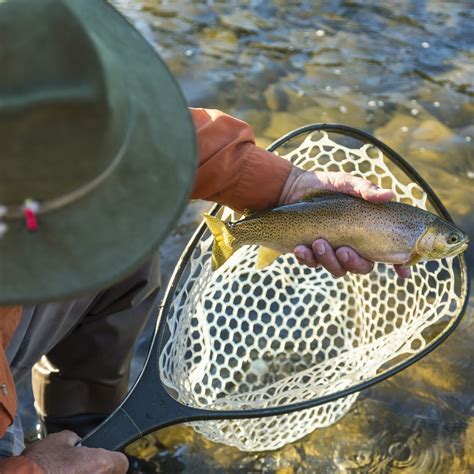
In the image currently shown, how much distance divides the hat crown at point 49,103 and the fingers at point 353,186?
54.0 inches

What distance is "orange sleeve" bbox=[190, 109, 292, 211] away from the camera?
2.53 metres

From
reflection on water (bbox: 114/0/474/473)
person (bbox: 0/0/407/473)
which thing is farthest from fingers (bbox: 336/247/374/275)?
person (bbox: 0/0/407/473)

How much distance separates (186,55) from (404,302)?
10.2 feet

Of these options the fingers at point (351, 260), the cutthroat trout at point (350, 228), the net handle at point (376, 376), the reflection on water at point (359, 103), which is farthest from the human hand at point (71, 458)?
the fingers at point (351, 260)

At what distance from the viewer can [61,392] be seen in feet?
9.35

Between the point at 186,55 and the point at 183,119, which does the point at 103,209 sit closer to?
the point at 183,119

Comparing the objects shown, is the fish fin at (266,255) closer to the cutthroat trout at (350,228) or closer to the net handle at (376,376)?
→ the cutthroat trout at (350,228)

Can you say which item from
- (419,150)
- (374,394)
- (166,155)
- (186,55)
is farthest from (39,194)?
(186,55)

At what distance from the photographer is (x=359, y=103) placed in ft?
16.2

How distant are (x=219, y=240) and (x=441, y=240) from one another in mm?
762

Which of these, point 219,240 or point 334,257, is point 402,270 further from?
point 219,240

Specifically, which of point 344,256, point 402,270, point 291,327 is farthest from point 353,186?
point 291,327

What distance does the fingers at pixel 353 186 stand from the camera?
8.43 ft

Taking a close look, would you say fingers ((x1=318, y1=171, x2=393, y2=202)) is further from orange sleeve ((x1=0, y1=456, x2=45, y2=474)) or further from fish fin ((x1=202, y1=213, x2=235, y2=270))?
orange sleeve ((x1=0, y1=456, x2=45, y2=474))
